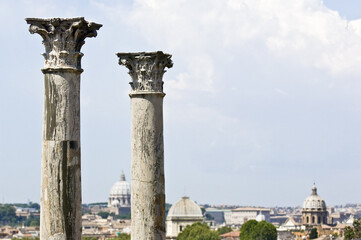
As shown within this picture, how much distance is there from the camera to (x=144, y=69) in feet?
83.7

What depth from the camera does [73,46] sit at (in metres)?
21.0

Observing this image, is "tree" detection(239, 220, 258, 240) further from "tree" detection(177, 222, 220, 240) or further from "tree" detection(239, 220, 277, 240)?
"tree" detection(177, 222, 220, 240)

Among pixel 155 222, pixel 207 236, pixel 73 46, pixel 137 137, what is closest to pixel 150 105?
pixel 137 137

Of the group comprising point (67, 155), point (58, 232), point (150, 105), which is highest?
point (150, 105)

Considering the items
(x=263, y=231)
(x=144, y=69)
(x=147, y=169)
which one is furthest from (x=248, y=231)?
(x=147, y=169)

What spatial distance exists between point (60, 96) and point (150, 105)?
485cm

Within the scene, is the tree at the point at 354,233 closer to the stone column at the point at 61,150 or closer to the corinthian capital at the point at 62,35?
the corinthian capital at the point at 62,35

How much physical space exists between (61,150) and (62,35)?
2.25 meters

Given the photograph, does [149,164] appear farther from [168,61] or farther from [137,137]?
[168,61]

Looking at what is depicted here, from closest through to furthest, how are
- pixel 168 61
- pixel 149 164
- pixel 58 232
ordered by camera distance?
pixel 58 232 → pixel 149 164 → pixel 168 61

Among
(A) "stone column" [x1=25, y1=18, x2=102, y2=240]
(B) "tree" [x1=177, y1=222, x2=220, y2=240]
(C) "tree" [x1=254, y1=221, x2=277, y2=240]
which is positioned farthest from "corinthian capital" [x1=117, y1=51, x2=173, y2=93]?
(C) "tree" [x1=254, y1=221, x2=277, y2=240]

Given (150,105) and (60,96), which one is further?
(150,105)

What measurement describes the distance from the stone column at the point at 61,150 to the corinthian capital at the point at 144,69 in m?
4.72

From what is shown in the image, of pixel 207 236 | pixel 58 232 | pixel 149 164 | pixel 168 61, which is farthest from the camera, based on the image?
pixel 207 236
